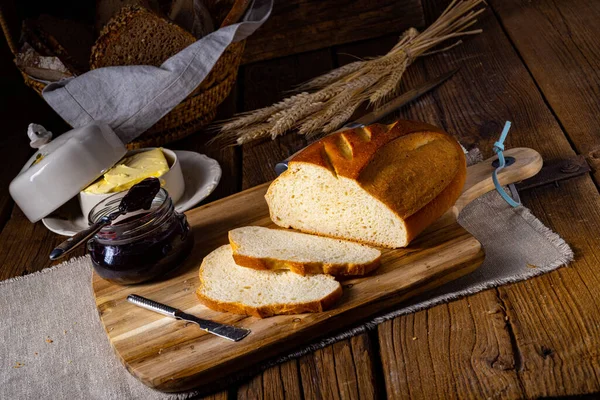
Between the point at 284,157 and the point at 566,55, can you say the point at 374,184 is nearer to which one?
the point at 284,157

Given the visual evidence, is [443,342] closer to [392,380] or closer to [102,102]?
[392,380]

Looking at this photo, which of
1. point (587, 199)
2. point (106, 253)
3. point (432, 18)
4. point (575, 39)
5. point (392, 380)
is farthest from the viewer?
point (432, 18)

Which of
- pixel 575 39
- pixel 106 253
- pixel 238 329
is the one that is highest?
pixel 106 253

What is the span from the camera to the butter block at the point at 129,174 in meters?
2.38

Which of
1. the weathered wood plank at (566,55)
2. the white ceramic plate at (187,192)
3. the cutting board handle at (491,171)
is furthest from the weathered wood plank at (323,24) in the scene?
the cutting board handle at (491,171)

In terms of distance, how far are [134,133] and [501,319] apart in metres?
1.58

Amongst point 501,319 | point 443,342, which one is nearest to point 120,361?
point 443,342

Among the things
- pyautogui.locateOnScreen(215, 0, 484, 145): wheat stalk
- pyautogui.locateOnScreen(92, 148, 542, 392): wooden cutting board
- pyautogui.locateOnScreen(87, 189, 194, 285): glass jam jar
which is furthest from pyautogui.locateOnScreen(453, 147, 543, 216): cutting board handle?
pyautogui.locateOnScreen(87, 189, 194, 285): glass jam jar

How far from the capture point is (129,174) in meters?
2.41

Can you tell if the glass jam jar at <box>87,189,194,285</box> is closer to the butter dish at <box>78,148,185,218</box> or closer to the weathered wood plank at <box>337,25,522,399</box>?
the butter dish at <box>78,148,185,218</box>

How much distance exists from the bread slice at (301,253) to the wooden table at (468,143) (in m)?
0.18

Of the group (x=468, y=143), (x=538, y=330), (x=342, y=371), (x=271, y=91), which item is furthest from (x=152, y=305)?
(x=271, y=91)

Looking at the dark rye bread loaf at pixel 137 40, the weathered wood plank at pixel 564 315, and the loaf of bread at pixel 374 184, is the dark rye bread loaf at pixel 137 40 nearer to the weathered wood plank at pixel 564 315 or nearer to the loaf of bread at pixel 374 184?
the loaf of bread at pixel 374 184

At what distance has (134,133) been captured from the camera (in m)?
2.79
